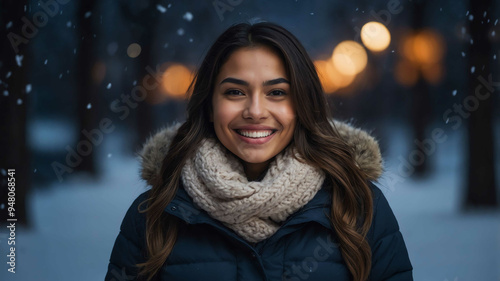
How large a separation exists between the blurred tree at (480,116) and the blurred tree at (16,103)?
2.85m

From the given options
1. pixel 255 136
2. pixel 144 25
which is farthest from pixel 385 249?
pixel 144 25

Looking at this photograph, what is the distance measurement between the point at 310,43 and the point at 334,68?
0.23 meters

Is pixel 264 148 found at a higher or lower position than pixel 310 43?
lower

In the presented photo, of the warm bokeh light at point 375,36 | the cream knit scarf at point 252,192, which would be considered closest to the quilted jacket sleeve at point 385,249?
the cream knit scarf at point 252,192

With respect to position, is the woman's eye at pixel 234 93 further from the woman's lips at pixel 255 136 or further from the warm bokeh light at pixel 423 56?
the warm bokeh light at pixel 423 56

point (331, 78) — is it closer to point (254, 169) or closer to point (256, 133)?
point (254, 169)

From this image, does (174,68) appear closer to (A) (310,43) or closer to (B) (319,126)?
(A) (310,43)

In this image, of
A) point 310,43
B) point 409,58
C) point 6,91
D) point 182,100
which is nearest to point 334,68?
point 310,43

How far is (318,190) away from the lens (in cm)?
183

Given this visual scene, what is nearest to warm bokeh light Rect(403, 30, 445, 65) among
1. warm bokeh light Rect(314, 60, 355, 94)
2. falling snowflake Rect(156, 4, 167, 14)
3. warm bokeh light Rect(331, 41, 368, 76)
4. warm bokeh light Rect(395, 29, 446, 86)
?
warm bokeh light Rect(395, 29, 446, 86)

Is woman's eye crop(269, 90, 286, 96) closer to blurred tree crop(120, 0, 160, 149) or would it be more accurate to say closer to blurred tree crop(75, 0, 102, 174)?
blurred tree crop(120, 0, 160, 149)

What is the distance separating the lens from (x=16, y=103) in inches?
120

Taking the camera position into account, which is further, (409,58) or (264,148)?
(409,58)

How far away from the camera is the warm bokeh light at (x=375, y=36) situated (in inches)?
121
